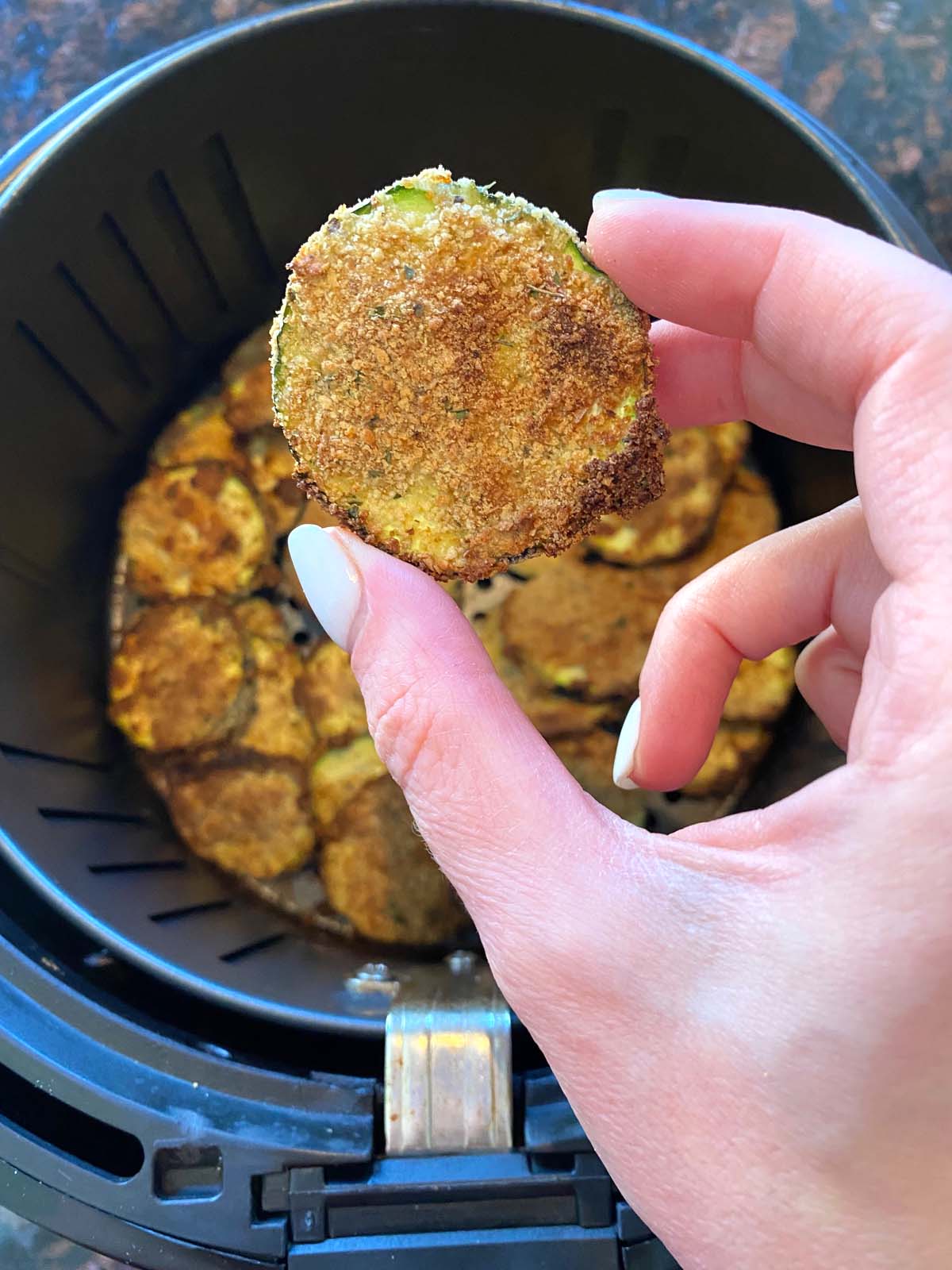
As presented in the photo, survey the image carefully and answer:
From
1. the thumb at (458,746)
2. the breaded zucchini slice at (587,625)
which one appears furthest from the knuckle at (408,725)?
the breaded zucchini slice at (587,625)

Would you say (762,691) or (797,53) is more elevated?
(797,53)

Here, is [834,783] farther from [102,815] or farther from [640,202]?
[102,815]

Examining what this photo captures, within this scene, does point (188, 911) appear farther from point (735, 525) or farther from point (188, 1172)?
point (735, 525)

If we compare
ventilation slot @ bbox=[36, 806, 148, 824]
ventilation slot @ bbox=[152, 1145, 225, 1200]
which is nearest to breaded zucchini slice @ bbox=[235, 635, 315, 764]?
ventilation slot @ bbox=[36, 806, 148, 824]

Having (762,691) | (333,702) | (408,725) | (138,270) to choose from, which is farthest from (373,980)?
(138,270)

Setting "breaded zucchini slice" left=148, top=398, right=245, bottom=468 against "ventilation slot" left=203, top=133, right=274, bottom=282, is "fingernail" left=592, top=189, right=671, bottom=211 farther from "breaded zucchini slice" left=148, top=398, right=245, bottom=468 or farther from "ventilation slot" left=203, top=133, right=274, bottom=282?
"breaded zucchini slice" left=148, top=398, right=245, bottom=468
